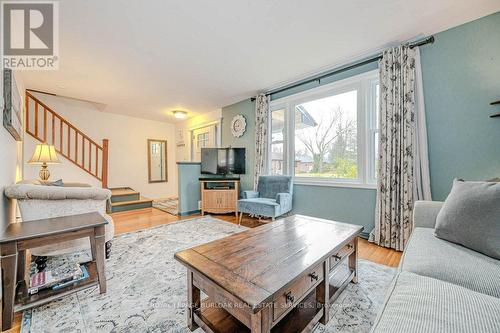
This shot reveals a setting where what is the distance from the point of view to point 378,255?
7.47 feet

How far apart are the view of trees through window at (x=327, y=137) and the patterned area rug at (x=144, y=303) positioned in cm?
144

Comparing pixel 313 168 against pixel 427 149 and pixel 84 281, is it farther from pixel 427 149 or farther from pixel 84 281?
pixel 84 281

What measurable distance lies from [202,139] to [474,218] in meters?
5.41

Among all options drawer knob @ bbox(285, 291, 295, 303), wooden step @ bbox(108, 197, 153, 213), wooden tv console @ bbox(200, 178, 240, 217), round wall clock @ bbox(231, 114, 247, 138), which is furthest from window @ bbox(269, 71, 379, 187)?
wooden step @ bbox(108, 197, 153, 213)

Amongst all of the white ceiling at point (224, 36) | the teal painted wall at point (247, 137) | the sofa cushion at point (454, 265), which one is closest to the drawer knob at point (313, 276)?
the sofa cushion at point (454, 265)

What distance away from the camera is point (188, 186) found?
4.30 m

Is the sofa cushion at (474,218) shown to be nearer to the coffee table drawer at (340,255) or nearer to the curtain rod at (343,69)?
the coffee table drawer at (340,255)

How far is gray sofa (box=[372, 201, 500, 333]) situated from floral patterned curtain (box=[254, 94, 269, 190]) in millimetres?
2814

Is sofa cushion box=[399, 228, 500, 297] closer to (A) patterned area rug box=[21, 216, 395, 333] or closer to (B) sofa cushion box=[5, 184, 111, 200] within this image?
(A) patterned area rug box=[21, 216, 395, 333]

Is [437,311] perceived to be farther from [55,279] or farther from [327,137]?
[327,137]

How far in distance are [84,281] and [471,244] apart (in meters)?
2.67

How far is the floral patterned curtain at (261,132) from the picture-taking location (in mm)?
3900

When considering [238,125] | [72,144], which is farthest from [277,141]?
[72,144]

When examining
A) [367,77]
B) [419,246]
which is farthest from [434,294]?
[367,77]
